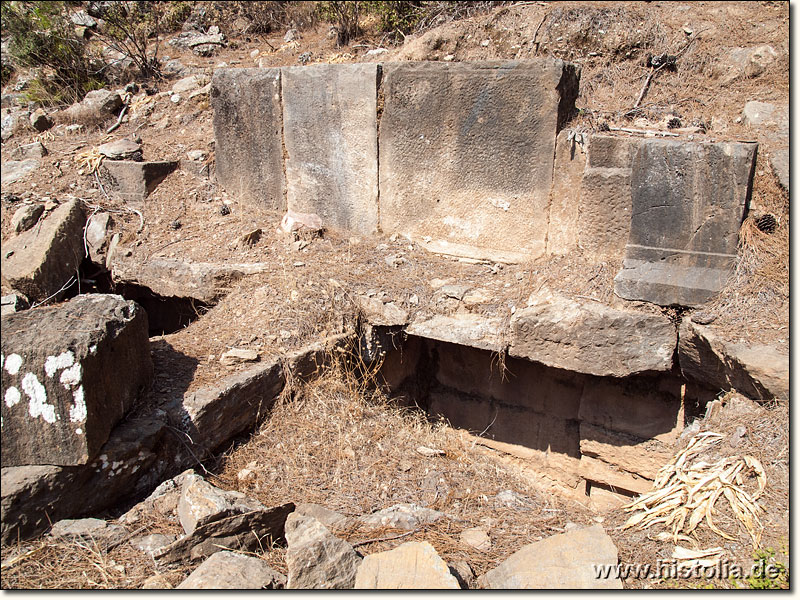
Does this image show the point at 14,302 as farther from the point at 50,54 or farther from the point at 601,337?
the point at 601,337

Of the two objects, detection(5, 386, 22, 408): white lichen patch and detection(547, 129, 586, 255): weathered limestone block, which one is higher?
detection(547, 129, 586, 255): weathered limestone block

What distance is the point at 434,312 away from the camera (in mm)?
3928

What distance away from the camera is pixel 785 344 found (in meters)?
3.07

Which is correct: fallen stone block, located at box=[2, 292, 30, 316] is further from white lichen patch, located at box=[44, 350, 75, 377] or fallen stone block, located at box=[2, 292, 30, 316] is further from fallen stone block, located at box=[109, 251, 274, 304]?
white lichen patch, located at box=[44, 350, 75, 377]

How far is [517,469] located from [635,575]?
6.50 ft

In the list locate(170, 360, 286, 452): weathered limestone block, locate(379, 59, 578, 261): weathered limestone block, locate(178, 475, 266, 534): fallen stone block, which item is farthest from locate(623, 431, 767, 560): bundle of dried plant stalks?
locate(170, 360, 286, 452): weathered limestone block

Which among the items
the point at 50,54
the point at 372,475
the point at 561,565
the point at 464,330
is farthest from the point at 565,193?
the point at 50,54

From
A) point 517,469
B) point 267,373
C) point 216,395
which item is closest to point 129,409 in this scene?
point 216,395

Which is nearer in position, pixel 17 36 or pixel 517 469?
pixel 517 469

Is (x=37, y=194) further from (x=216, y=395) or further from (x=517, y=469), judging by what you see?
(x=517, y=469)

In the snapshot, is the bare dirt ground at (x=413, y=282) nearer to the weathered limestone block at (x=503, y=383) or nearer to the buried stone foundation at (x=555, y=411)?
the buried stone foundation at (x=555, y=411)

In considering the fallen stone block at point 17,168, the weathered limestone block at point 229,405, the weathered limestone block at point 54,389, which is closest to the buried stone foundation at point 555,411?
the weathered limestone block at point 229,405

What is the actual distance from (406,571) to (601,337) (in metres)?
1.78

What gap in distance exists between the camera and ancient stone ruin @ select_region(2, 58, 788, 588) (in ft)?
8.40
